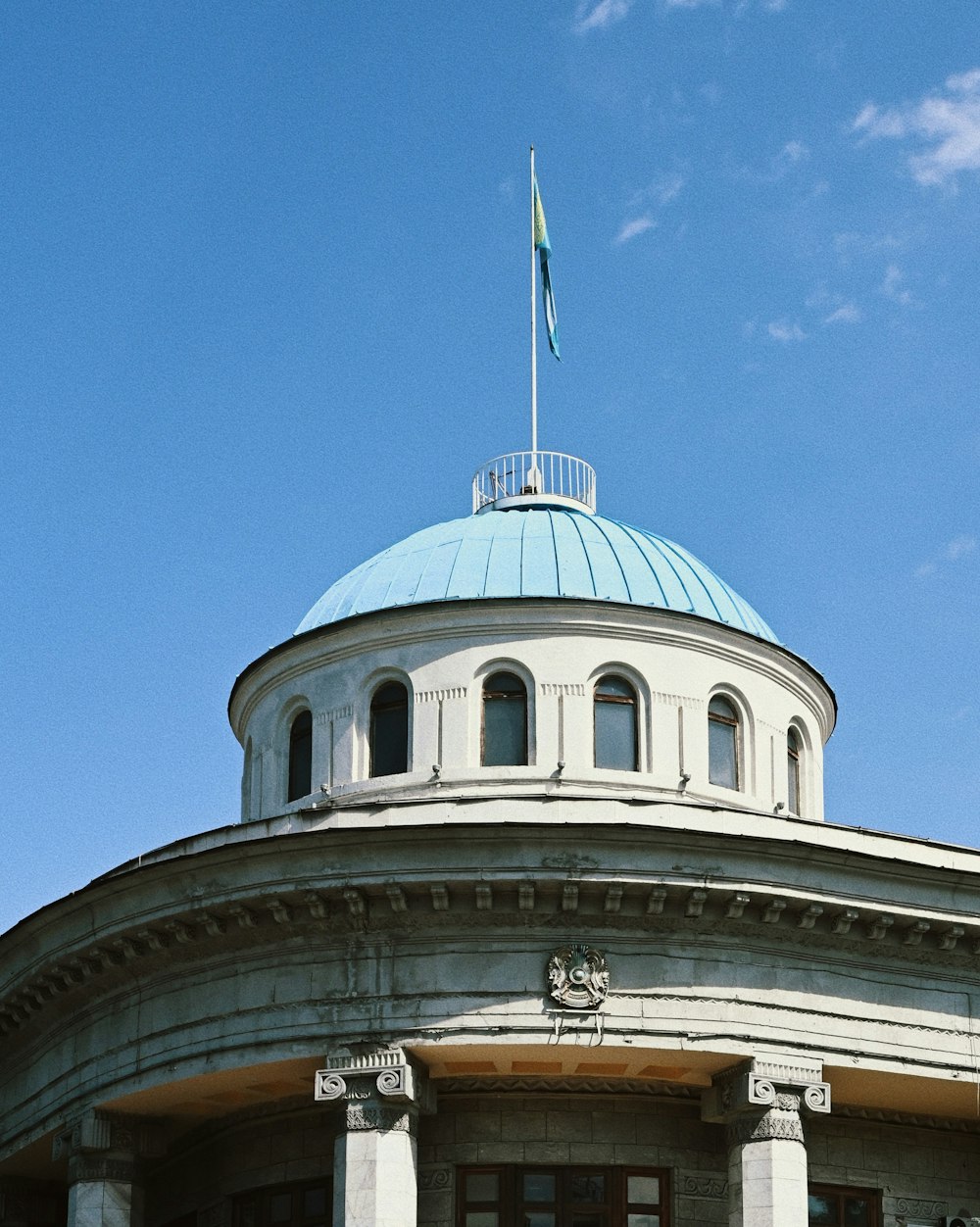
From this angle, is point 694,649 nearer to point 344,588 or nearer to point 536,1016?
point 344,588

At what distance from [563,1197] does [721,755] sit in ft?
31.5

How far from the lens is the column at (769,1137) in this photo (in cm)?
3309

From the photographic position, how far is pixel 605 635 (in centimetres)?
4100

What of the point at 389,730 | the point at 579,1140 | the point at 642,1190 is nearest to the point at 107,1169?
the point at 579,1140

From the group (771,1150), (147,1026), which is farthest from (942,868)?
(147,1026)

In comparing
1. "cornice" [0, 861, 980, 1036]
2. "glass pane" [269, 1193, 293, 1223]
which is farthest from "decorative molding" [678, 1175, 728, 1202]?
"glass pane" [269, 1193, 293, 1223]

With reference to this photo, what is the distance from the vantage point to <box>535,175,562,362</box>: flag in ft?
164

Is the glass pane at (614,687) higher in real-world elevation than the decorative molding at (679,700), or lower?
higher

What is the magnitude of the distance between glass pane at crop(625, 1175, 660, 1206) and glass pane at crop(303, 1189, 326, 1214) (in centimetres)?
468

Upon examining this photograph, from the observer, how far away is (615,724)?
1598 inches

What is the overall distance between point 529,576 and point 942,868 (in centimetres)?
1054

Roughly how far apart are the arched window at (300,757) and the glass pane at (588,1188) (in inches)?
377

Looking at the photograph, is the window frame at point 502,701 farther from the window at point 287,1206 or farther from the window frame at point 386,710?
the window at point 287,1206

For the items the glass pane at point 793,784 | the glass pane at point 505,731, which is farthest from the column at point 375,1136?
the glass pane at point 793,784
